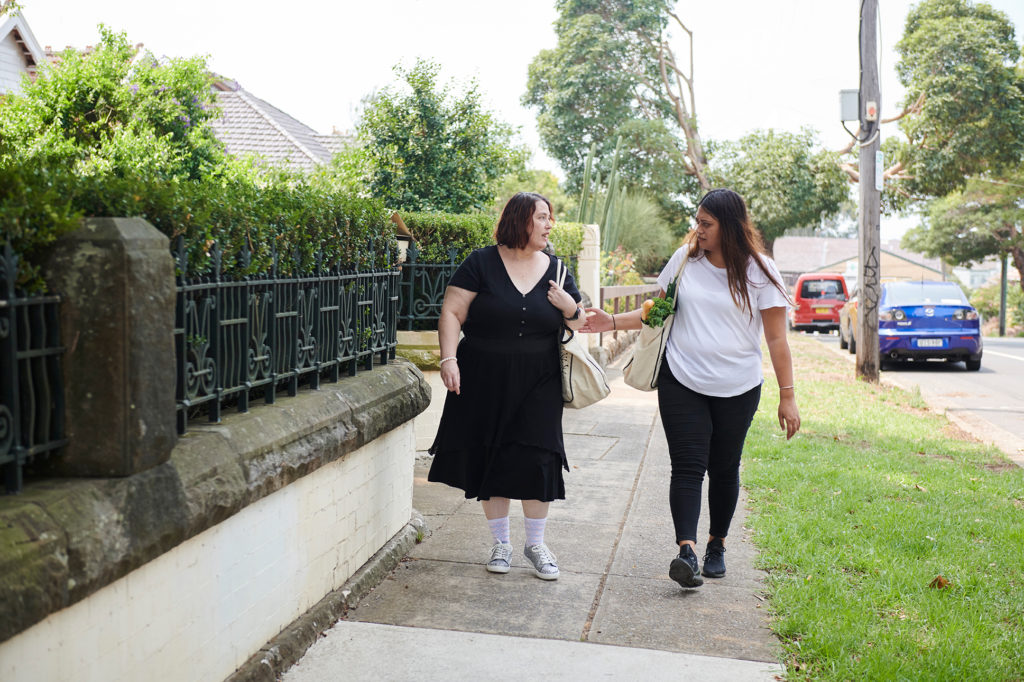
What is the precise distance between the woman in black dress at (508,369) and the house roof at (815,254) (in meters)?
87.6

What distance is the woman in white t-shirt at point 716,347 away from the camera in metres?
4.61

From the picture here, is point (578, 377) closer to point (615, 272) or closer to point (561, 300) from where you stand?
point (561, 300)

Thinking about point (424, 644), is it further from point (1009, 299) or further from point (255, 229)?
point (1009, 299)

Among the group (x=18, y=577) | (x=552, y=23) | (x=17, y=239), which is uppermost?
(x=552, y=23)

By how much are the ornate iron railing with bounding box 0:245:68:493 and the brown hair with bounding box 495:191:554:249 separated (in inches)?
99.0

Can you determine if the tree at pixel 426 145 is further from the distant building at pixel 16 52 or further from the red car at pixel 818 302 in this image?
the red car at pixel 818 302

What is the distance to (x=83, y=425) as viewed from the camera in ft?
8.53

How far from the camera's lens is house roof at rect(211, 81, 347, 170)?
91.6 ft

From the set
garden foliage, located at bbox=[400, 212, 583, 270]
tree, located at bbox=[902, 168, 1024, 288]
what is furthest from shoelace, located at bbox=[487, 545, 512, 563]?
tree, located at bbox=[902, 168, 1024, 288]

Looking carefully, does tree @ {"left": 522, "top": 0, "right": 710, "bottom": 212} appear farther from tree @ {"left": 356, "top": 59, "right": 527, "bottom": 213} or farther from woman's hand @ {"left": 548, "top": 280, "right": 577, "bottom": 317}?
woman's hand @ {"left": 548, "top": 280, "right": 577, "bottom": 317}

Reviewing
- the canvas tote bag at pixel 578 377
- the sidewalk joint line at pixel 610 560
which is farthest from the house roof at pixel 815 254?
the canvas tote bag at pixel 578 377

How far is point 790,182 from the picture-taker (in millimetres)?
36125

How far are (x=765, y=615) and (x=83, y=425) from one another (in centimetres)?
292

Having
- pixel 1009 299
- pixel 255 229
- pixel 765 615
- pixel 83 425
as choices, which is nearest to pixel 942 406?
pixel 765 615
